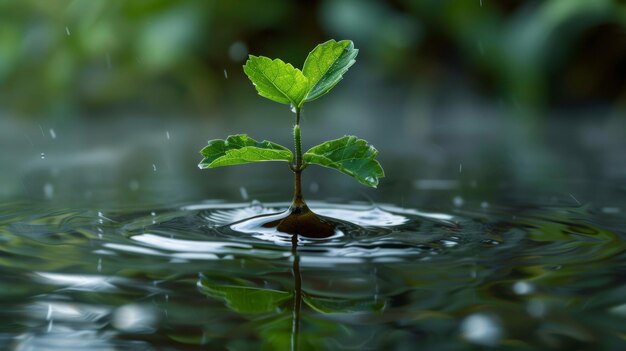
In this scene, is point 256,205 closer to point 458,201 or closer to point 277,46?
point 458,201

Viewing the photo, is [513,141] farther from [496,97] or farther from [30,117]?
[30,117]

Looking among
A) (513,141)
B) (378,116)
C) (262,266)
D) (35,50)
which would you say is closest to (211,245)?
(262,266)

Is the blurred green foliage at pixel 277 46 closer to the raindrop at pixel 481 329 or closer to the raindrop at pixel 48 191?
the raindrop at pixel 48 191

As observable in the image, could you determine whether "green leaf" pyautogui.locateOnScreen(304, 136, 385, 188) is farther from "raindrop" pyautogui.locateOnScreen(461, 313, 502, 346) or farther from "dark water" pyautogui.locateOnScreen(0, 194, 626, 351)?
"raindrop" pyautogui.locateOnScreen(461, 313, 502, 346)

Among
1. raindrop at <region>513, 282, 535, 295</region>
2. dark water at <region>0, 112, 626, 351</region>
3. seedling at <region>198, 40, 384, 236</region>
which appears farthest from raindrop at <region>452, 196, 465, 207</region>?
raindrop at <region>513, 282, 535, 295</region>

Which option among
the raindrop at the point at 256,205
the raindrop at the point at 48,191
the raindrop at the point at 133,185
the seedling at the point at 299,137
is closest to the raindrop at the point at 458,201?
the raindrop at the point at 256,205
